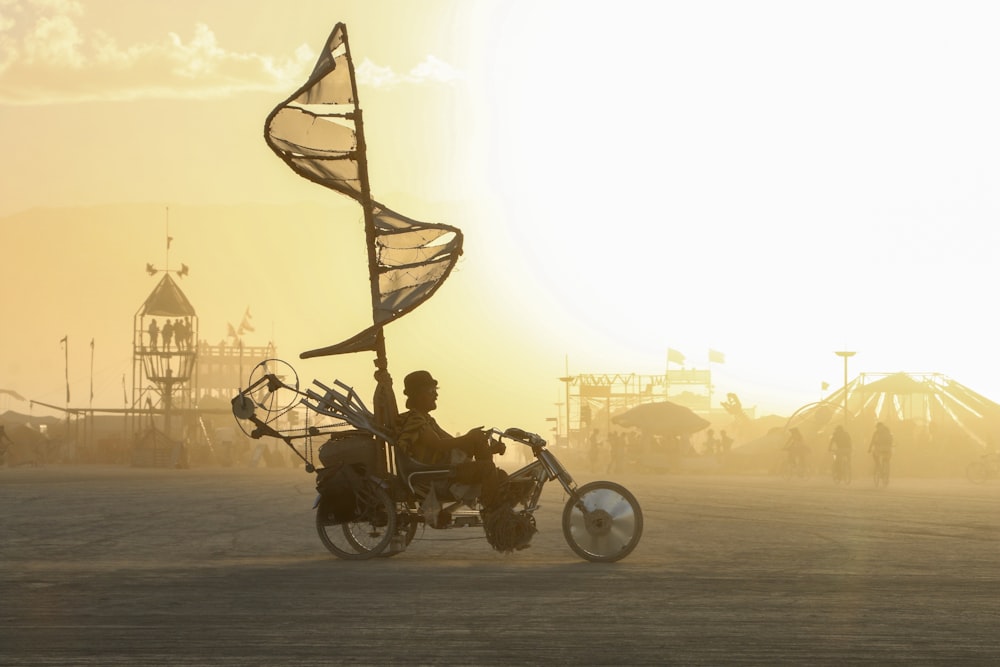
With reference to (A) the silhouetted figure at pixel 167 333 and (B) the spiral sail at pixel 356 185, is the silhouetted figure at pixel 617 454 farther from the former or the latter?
(B) the spiral sail at pixel 356 185

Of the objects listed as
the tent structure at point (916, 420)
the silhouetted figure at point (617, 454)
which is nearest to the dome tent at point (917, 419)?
the tent structure at point (916, 420)

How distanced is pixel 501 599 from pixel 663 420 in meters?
53.3

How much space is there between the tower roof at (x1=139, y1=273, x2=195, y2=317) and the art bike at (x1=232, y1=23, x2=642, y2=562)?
6939cm

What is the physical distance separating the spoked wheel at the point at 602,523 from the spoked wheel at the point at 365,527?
5.07 feet

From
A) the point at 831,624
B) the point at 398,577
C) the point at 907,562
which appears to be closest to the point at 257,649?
the point at 831,624

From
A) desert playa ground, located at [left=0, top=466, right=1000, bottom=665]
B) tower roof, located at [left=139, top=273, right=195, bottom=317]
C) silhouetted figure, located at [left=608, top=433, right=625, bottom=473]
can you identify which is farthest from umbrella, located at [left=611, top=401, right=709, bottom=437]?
desert playa ground, located at [left=0, top=466, right=1000, bottom=665]

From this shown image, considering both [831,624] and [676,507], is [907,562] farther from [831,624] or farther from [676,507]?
[676,507]

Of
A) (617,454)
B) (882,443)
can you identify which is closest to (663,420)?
(617,454)

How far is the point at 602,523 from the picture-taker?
11.5 meters

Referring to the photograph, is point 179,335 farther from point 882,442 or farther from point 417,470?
point 417,470

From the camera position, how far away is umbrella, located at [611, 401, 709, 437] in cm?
6106

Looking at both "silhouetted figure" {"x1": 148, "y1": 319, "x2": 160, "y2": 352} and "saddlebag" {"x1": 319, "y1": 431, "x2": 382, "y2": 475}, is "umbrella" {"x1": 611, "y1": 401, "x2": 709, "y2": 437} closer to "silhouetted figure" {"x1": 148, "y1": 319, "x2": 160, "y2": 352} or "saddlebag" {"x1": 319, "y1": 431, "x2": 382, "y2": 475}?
"silhouetted figure" {"x1": 148, "y1": 319, "x2": 160, "y2": 352}

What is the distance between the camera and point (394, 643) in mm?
6703

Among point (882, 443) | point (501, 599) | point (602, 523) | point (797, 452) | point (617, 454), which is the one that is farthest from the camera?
point (617, 454)
